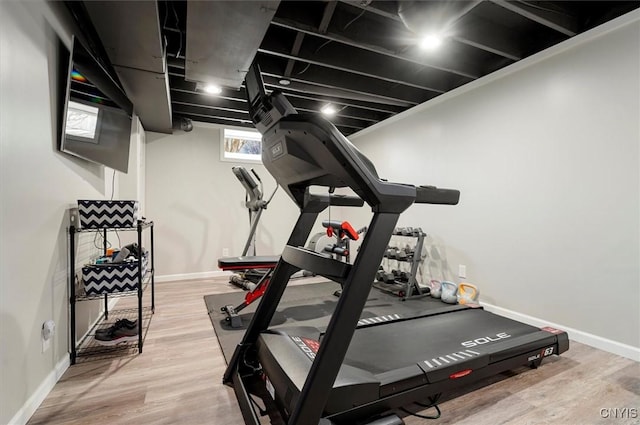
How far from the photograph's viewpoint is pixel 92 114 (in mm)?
2129

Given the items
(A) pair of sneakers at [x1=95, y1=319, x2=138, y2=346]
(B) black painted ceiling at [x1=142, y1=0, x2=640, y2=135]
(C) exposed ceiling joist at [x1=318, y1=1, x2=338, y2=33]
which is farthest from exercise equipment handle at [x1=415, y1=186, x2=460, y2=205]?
(A) pair of sneakers at [x1=95, y1=319, x2=138, y2=346]

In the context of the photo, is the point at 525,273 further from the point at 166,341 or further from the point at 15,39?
the point at 15,39

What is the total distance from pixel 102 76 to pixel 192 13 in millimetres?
995

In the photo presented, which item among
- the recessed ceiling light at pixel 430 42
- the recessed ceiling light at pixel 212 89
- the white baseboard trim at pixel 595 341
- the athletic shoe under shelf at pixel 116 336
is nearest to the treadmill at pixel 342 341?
the white baseboard trim at pixel 595 341

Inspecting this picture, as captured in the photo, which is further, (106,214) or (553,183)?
(553,183)

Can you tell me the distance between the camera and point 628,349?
2.14 metres

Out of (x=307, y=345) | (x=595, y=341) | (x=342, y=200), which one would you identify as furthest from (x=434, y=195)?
(x=595, y=341)

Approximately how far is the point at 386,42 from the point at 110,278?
291cm

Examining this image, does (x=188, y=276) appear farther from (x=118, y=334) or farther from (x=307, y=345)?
(x=307, y=345)

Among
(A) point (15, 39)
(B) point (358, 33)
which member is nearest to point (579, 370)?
(B) point (358, 33)

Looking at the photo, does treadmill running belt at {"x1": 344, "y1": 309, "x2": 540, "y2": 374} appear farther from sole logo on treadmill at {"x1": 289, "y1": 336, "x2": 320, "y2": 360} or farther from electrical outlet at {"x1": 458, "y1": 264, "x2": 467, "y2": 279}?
electrical outlet at {"x1": 458, "y1": 264, "x2": 467, "y2": 279}

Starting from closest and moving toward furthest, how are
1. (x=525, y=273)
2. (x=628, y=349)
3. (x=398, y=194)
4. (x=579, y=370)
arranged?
1. (x=398, y=194)
2. (x=579, y=370)
3. (x=628, y=349)
4. (x=525, y=273)

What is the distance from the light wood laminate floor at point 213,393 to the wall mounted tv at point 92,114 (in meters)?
1.45

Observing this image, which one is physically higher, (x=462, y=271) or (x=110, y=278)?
(x=110, y=278)
